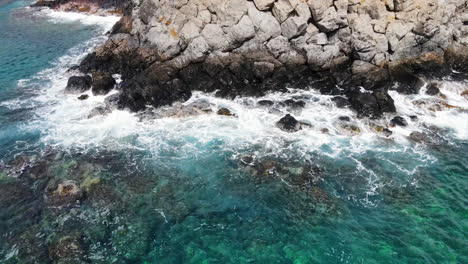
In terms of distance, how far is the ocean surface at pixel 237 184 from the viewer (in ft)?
68.3

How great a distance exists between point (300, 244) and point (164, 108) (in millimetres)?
20278

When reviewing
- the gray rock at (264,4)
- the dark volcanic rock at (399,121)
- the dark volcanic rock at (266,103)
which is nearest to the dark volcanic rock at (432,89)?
the dark volcanic rock at (399,121)

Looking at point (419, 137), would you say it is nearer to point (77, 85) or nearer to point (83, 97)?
point (83, 97)

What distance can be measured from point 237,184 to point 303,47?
63.6ft

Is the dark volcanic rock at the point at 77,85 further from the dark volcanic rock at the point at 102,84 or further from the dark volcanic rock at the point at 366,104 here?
the dark volcanic rock at the point at 366,104

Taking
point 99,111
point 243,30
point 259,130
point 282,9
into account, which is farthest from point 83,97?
point 282,9

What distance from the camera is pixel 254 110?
113 ft

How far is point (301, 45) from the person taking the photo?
124 feet

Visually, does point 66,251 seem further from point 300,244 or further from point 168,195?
point 300,244

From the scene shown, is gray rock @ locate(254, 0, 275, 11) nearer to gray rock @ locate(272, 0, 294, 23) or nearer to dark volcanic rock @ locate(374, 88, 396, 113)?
gray rock @ locate(272, 0, 294, 23)

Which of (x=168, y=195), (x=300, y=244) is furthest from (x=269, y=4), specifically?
(x=300, y=244)

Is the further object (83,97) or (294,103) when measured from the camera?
(83,97)

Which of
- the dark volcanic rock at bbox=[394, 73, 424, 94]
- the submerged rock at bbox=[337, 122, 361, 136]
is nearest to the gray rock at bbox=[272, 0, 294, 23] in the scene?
the dark volcanic rock at bbox=[394, 73, 424, 94]


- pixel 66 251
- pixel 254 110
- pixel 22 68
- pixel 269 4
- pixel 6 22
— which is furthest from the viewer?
pixel 6 22
